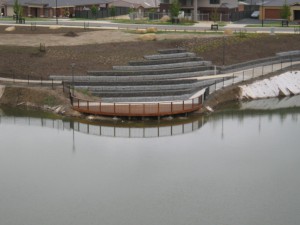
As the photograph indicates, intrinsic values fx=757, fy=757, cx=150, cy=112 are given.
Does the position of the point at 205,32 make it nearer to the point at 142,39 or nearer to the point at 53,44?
the point at 142,39

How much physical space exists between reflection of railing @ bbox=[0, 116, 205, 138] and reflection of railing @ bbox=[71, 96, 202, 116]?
1374 mm

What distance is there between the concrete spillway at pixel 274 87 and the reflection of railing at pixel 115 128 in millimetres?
8836

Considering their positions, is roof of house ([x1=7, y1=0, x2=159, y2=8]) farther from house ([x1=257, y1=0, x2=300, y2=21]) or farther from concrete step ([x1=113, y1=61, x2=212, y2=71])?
concrete step ([x1=113, y1=61, x2=212, y2=71])

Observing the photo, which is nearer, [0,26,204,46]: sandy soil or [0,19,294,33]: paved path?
[0,26,204,46]: sandy soil

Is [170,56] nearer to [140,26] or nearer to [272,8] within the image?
[140,26]

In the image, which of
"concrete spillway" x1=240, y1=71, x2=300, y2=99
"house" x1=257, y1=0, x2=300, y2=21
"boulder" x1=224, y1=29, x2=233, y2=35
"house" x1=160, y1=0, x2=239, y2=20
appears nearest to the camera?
"concrete spillway" x1=240, y1=71, x2=300, y2=99

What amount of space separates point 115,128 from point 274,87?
1804 centimetres

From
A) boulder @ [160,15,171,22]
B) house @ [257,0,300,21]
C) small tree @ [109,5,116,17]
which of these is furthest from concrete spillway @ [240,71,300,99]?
small tree @ [109,5,116,17]

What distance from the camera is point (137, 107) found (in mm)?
55469

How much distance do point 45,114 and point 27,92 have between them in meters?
3.83

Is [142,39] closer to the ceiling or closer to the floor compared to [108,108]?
closer to the ceiling

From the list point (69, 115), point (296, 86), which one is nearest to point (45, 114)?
point (69, 115)

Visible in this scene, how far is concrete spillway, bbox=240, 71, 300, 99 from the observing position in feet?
206

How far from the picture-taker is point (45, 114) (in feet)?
185
